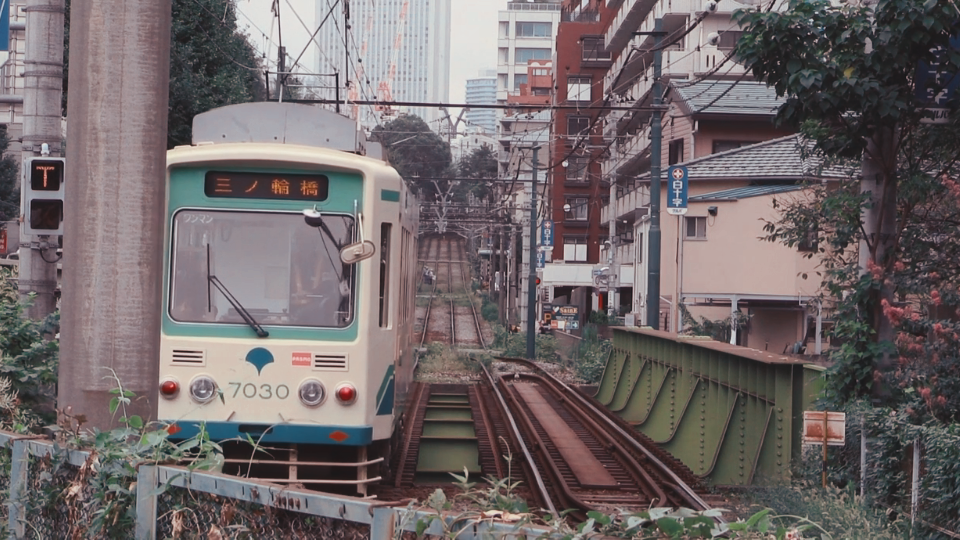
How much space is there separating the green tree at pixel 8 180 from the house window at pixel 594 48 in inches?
1302

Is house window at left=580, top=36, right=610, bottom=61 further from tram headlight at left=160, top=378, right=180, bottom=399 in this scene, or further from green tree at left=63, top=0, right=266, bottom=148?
tram headlight at left=160, top=378, right=180, bottom=399

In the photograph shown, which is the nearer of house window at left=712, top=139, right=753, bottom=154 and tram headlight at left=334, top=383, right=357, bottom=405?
tram headlight at left=334, top=383, right=357, bottom=405

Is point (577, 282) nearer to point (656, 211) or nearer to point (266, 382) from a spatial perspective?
point (656, 211)

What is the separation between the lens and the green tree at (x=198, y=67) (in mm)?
24734

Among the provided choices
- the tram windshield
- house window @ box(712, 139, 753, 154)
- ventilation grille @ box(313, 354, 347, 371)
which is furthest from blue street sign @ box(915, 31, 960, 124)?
house window @ box(712, 139, 753, 154)

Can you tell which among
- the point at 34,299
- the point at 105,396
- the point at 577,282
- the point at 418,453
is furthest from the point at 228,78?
the point at 577,282

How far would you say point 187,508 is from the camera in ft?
13.7

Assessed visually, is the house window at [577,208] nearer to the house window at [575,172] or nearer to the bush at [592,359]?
the house window at [575,172]

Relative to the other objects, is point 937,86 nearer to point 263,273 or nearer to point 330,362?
point 330,362

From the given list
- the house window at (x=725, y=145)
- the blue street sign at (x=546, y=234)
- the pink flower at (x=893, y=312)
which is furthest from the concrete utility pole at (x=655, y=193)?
the blue street sign at (x=546, y=234)

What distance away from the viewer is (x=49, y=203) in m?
9.11

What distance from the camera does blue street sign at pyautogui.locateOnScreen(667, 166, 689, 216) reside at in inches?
930

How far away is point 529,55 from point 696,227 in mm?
67695

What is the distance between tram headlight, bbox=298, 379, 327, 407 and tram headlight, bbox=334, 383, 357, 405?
0.12 m
